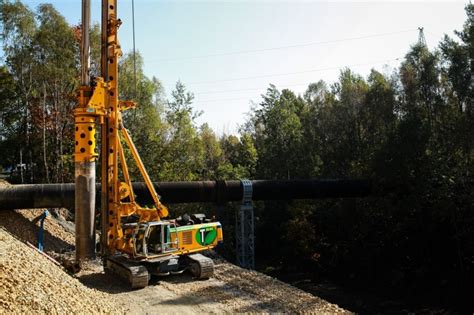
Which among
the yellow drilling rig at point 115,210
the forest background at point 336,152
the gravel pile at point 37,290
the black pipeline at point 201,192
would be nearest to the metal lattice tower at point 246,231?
the black pipeline at point 201,192

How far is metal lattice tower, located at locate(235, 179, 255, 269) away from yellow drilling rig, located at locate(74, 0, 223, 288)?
9214mm

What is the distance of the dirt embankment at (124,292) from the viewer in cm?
879

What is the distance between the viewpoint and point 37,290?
905 centimetres

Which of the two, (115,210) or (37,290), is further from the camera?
(115,210)

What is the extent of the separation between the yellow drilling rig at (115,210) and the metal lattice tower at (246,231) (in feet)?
30.2

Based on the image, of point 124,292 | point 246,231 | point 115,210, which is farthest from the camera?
point 246,231

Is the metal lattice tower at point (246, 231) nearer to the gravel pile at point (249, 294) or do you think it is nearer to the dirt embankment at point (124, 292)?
the dirt embankment at point (124, 292)

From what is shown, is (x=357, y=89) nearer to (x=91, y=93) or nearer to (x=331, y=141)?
(x=331, y=141)

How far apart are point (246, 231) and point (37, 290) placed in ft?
57.1

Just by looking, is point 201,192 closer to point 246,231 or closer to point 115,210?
point 246,231

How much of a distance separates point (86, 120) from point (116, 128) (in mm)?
1021

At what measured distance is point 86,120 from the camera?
49.1ft

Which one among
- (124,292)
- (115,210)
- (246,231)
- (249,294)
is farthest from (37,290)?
(246,231)

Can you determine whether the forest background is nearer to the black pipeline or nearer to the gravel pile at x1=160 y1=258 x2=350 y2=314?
the black pipeline
